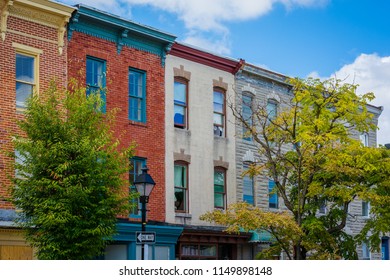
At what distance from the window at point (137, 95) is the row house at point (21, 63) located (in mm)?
3726

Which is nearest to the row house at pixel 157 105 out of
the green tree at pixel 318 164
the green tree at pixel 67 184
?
the green tree at pixel 67 184

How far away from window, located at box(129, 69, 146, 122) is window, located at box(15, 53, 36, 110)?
190 inches

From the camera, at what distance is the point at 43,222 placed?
22.3 metres

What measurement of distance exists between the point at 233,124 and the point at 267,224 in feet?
31.7

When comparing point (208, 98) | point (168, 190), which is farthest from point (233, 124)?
point (168, 190)

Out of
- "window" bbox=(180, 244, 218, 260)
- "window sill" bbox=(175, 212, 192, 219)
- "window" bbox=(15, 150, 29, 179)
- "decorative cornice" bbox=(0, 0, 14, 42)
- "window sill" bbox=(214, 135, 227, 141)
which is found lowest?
"window" bbox=(180, 244, 218, 260)

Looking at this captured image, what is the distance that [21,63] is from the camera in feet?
89.8

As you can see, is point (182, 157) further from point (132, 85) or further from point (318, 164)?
point (318, 164)

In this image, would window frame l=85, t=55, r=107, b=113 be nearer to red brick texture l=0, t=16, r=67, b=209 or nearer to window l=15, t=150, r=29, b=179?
red brick texture l=0, t=16, r=67, b=209

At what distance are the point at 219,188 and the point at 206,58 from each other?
5575 mm

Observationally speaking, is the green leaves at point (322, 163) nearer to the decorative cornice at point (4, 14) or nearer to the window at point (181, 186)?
the window at point (181, 186)

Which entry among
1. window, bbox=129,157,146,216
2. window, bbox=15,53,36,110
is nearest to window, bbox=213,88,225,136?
window, bbox=129,157,146,216

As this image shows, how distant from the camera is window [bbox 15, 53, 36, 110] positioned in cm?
2708

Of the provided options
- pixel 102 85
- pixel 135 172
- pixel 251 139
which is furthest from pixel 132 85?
pixel 251 139
